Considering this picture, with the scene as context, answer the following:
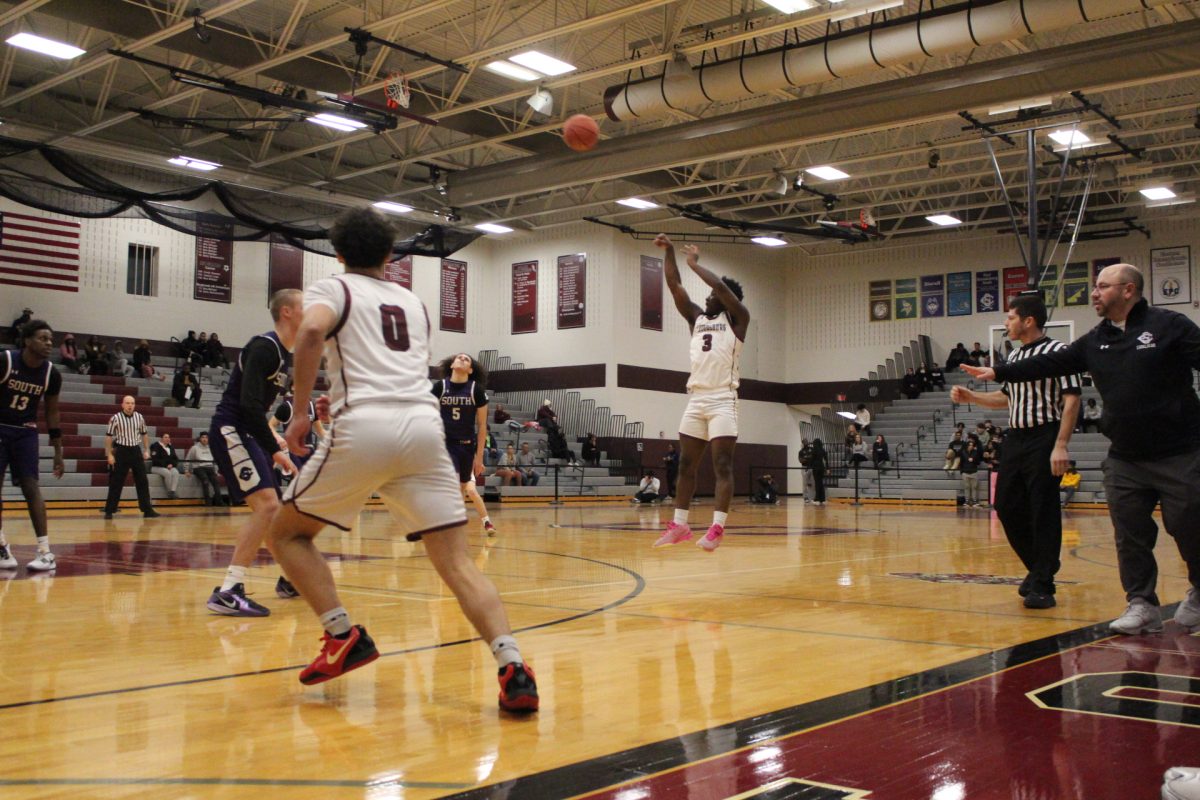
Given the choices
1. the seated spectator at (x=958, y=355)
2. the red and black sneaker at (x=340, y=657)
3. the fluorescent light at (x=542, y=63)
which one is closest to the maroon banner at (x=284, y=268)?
the fluorescent light at (x=542, y=63)

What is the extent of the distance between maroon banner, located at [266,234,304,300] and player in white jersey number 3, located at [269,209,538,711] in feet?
80.2

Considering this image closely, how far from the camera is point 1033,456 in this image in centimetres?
620

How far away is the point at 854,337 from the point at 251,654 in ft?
104

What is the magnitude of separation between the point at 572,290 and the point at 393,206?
6.43 metres

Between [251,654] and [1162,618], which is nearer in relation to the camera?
[251,654]

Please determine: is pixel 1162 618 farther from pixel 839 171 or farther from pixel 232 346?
pixel 232 346

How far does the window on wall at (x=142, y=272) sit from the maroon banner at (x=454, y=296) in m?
8.06

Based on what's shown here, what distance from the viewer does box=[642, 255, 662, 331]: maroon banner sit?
102ft

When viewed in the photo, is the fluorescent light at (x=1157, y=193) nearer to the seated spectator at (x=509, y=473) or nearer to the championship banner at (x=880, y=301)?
the championship banner at (x=880, y=301)

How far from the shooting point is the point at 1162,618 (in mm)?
5695

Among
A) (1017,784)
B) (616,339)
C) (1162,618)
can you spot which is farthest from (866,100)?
(1017,784)

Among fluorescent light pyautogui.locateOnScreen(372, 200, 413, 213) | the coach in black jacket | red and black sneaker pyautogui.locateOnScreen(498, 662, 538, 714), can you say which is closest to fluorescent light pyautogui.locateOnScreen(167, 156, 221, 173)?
fluorescent light pyautogui.locateOnScreen(372, 200, 413, 213)

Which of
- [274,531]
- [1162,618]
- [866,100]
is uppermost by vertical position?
[866,100]

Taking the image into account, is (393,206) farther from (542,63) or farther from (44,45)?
(44,45)
